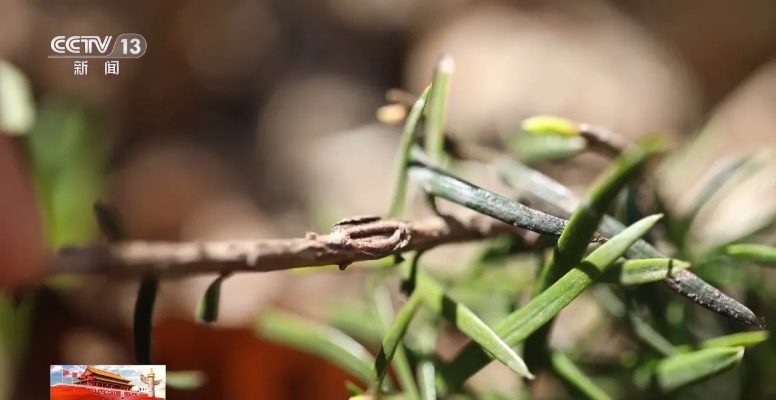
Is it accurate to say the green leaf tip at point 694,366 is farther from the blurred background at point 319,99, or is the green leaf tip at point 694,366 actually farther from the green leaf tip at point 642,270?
the blurred background at point 319,99

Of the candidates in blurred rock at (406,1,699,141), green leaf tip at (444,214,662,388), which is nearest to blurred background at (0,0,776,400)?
blurred rock at (406,1,699,141)

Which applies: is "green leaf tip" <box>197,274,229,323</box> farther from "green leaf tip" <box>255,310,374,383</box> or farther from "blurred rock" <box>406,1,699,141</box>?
"blurred rock" <box>406,1,699,141</box>

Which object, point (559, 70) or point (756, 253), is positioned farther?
point (559, 70)

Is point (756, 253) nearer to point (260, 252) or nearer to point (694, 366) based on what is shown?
point (694, 366)

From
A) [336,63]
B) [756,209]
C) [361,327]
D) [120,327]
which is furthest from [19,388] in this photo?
[336,63]

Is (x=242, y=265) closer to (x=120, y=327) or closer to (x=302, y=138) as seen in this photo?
(x=120, y=327)

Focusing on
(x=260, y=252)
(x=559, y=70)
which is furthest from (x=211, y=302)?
(x=559, y=70)
